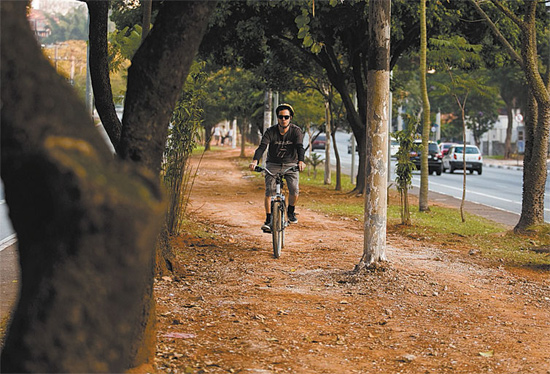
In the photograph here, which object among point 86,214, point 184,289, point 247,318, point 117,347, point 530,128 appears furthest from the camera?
point 530,128

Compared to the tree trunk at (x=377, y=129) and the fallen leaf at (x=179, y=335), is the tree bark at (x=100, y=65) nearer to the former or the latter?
the fallen leaf at (x=179, y=335)

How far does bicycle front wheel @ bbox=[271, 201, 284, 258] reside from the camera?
397 inches

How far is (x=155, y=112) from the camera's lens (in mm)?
4219

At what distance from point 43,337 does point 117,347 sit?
0.91 feet

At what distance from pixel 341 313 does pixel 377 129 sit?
97.9 inches

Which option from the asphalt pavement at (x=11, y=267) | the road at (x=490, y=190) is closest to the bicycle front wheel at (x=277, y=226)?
the asphalt pavement at (x=11, y=267)

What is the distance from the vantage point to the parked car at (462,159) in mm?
→ 39969

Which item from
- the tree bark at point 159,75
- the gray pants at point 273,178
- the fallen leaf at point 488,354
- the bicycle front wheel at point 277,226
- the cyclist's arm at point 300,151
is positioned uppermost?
the tree bark at point 159,75

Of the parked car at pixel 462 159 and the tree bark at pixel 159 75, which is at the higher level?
the tree bark at pixel 159 75

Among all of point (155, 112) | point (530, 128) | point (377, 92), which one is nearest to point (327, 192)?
point (530, 128)

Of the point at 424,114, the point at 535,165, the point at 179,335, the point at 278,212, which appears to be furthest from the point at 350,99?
the point at 179,335

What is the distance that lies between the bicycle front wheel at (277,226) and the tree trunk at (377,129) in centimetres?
149

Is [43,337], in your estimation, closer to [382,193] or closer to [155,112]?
[155,112]

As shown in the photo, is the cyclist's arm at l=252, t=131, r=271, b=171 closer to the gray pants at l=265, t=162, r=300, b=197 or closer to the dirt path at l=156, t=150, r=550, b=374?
the gray pants at l=265, t=162, r=300, b=197
